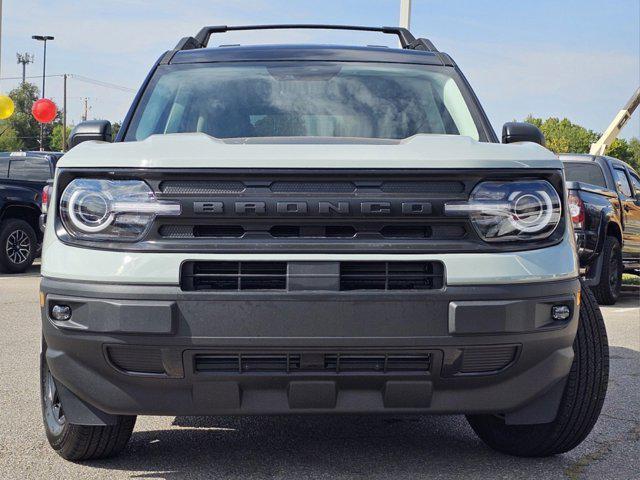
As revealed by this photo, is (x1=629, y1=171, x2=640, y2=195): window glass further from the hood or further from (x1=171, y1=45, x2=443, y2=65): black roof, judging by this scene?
the hood

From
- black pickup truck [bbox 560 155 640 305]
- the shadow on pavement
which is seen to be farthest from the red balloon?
the shadow on pavement

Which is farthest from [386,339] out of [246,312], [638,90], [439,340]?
[638,90]

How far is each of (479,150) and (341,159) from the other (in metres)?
0.49

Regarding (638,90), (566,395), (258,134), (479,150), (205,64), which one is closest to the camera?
(479,150)

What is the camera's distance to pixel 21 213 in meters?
14.7

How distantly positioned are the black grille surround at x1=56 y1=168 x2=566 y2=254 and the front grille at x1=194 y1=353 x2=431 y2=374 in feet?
1.16

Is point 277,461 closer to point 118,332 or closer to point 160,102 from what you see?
point 118,332

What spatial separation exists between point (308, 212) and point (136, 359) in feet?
2.49

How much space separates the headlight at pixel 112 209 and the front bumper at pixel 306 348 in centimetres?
19

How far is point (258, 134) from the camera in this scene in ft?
14.3

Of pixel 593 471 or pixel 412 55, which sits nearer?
pixel 593 471

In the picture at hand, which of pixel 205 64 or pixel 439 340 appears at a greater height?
pixel 205 64

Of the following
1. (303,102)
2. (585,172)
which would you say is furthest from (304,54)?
(585,172)

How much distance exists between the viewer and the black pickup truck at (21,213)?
14320mm
